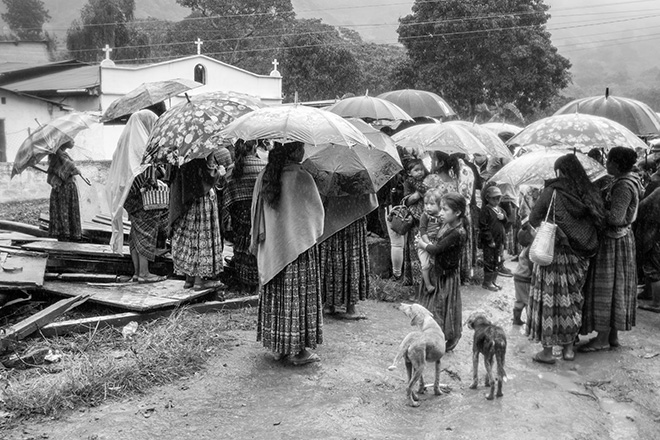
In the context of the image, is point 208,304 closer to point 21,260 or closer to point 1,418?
point 21,260

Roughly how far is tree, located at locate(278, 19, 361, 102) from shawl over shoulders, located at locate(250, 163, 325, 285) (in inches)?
1315

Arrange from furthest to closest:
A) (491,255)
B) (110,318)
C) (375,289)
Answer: (491,255)
(375,289)
(110,318)

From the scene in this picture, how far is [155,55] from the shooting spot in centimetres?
5162

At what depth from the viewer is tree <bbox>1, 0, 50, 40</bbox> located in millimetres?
60138

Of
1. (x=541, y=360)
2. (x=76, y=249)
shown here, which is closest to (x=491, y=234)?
(x=541, y=360)

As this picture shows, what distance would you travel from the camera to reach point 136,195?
6891mm

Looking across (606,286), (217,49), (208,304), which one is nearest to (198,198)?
(208,304)

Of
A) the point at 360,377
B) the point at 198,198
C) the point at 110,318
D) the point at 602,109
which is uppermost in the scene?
the point at 602,109

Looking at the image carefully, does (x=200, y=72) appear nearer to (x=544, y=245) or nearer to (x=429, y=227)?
(x=429, y=227)

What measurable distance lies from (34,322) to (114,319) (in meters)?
0.69

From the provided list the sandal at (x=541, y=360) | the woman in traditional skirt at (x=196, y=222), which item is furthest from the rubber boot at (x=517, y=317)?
the woman in traditional skirt at (x=196, y=222)

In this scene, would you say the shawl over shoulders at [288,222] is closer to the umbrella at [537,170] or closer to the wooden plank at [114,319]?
the wooden plank at [114,319]

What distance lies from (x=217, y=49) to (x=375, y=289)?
47531 mm

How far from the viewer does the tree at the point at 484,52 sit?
29031mm
